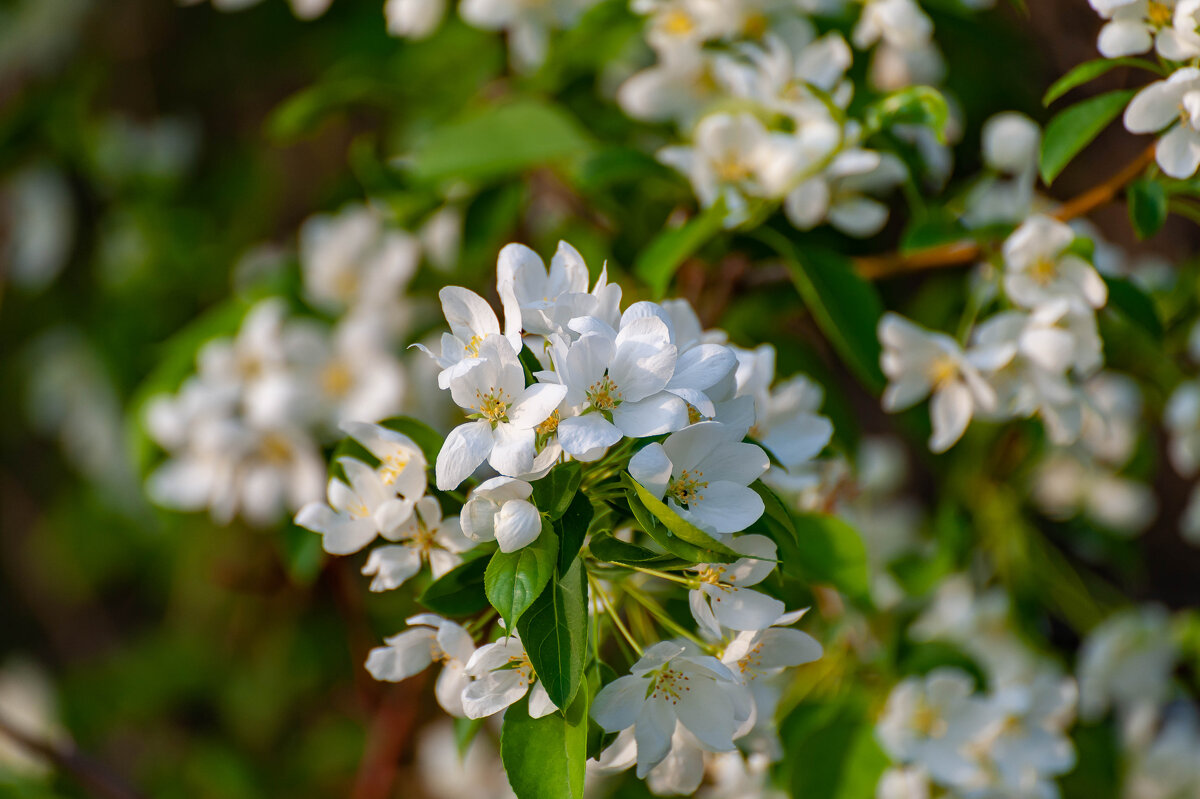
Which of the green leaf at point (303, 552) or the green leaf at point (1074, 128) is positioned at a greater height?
the green leaf at point (1074, 128)

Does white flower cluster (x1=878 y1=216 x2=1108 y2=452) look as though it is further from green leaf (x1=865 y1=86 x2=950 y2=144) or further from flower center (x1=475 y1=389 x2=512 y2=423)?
flower center (x1=475 y1=389 x2=512 y2=423)

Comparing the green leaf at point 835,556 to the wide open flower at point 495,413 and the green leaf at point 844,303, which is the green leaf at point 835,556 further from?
the wide open flower at point 495,413

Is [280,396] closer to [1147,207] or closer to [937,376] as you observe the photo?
[937,376]

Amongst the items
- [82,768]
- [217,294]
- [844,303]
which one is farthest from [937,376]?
[217,294]

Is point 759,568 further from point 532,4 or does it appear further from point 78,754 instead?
point 78,754

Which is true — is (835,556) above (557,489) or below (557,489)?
below

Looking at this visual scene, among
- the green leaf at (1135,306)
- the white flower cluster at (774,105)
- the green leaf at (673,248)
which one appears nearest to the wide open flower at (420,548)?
the green leaf at (673,248)
